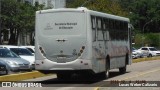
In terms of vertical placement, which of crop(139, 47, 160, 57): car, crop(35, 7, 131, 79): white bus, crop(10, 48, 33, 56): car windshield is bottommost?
crop(139, 47, 160, 57): car

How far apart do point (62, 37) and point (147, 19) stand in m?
119

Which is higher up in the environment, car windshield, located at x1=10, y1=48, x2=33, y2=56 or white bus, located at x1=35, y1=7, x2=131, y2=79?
white bus, located at x1=35, y1=7, x2=131, y2=79

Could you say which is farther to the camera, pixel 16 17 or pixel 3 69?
pixel 16 17

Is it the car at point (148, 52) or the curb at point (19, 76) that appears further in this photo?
the car at point (148, 52)

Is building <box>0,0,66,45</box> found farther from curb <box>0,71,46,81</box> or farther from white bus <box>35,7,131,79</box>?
white bus <box>35,7,131,79</box>

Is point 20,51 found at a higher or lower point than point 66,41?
lower

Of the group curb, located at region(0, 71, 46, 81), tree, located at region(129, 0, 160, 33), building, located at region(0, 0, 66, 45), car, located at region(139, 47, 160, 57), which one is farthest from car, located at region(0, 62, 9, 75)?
tree, located at region(129, 0, 160, 33)

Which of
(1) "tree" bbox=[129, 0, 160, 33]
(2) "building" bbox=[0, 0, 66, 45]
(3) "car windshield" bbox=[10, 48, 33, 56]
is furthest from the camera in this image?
(1) "tree" bbox=[129, 0, 160, 33]

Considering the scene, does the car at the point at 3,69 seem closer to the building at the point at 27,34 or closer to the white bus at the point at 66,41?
the white bus at the point at 66,41

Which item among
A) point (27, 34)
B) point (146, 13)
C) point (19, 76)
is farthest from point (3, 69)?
point (146, 13)

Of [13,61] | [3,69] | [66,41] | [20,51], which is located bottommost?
[3,69]

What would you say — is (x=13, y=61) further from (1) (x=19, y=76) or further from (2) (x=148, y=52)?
(2) (x=148, y=52)

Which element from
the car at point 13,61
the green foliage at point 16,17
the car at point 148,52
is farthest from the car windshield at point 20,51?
the car at point 148,52

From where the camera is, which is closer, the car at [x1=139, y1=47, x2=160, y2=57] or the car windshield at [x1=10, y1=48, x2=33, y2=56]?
the car windshield at [x1=10, y1=48, x2=33, y2=56]
